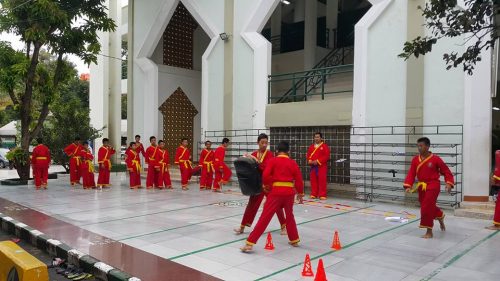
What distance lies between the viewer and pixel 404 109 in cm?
1078

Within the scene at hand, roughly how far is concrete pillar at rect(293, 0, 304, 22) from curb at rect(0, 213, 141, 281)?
1424 cm

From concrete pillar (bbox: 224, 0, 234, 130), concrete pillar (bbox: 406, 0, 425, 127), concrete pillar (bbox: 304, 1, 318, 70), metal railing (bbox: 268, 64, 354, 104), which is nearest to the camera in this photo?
concrete pillar (bbox: 406, 0, 425, 127)

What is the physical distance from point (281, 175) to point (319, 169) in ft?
17.9

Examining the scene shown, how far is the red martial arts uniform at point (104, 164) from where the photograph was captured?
14.4 metres

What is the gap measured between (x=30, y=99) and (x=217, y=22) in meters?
6.94

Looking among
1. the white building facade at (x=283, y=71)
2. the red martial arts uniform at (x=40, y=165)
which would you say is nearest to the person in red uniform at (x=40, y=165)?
the red martial arts uniform at (x=40, y=165)

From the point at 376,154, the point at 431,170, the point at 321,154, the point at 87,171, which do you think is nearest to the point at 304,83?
the point at 321,154

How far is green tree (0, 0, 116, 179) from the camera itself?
551 inches

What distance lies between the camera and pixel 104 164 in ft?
47.5

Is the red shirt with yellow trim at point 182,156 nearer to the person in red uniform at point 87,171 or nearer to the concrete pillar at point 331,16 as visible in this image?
the person in red uniform at point 87,171

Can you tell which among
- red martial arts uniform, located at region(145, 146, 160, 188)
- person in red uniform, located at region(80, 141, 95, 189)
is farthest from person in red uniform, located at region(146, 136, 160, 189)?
person in red uniform, located at region(80, 141, 95, 189)

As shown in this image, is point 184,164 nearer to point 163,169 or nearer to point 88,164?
point 163,169

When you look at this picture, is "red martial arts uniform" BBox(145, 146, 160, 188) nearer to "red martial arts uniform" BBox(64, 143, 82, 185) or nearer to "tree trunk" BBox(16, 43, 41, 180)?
"red martial arts uniform" BBox(64, 143, 82, 185)

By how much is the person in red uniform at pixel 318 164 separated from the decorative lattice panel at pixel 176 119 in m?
8.43
